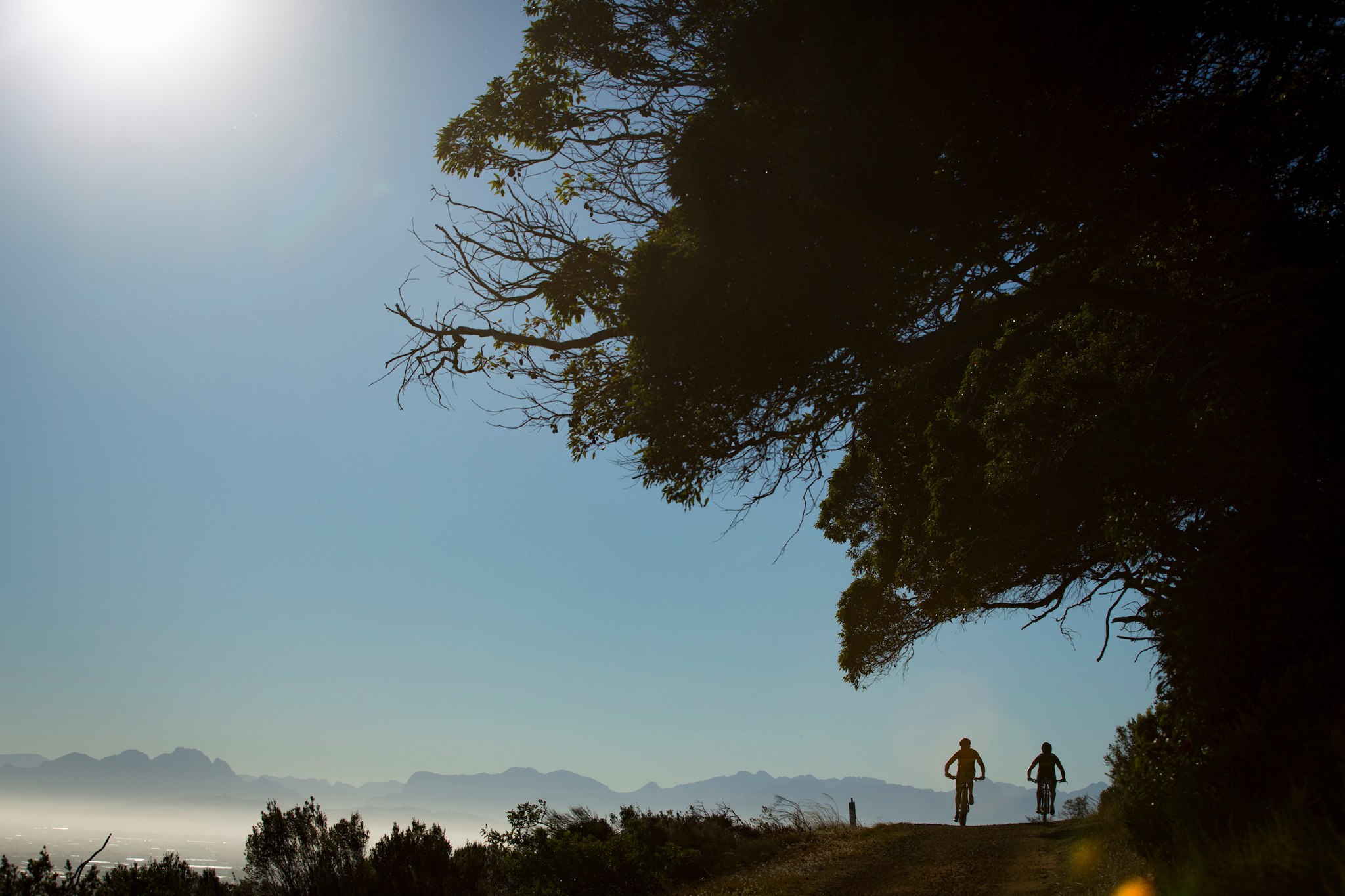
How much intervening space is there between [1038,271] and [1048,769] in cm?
1301

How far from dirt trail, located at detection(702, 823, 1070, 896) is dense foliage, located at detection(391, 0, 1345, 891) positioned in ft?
5.80

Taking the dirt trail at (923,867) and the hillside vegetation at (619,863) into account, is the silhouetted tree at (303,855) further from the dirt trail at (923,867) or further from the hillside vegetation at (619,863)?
the dirt trail at (923,867)

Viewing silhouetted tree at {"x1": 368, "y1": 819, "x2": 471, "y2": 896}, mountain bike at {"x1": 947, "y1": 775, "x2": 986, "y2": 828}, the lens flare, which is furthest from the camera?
mountain bike at {"x1": 947, "y1": 775, "x2": 986, "y2": 828}

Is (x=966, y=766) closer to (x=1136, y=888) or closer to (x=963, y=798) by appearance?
(x=963, y=798)

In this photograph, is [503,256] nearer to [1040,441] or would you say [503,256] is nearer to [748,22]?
[748,22]

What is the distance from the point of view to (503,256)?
41.4ft

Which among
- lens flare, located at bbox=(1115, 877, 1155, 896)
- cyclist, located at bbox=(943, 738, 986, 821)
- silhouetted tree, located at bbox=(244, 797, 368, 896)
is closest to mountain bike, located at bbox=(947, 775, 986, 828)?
cyclist, located at bbox=(943, 738, 986, 821)

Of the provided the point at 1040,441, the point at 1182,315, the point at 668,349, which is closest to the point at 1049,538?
the point at 1040,441

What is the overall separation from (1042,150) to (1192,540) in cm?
462

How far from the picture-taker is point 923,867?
36.8 feet

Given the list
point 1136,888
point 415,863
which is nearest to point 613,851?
point 415,863

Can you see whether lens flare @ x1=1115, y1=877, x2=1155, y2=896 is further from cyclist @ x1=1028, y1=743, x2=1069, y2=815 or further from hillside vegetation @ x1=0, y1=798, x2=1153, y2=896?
cyclist @ x1=1028, y1=743, x2=1069, y2=815

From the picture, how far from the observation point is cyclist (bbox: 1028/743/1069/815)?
63.2 ft

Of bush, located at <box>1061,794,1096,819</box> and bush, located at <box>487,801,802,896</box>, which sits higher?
bush, located at <box>487,801,802,896</box>
